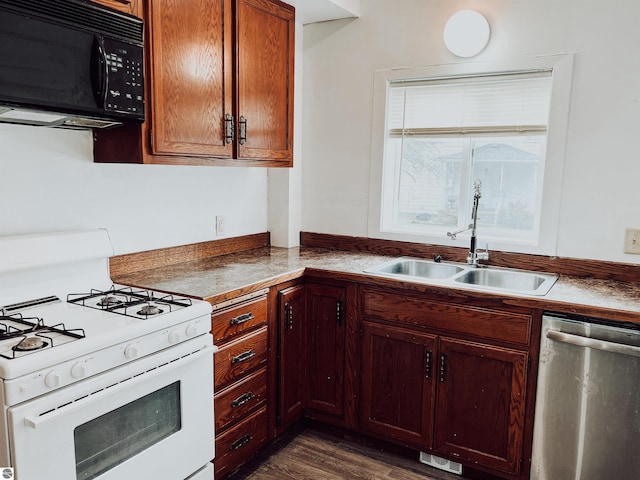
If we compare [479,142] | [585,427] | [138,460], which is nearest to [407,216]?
[479,142]

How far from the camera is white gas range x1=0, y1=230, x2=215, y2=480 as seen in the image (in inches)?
51.6

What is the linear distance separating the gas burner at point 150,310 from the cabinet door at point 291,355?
0.70 m

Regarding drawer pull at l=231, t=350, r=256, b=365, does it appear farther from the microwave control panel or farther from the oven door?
the microwave control panel

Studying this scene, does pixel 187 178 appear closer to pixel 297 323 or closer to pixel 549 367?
pixel 297 323

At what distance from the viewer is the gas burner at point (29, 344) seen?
4.46 ft

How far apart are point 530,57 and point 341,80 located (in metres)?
1.05

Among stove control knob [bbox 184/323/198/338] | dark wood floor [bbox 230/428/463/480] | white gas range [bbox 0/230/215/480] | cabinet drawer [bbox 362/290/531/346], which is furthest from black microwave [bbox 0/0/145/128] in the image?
dark wood floor [bbox 230/428/463/480]

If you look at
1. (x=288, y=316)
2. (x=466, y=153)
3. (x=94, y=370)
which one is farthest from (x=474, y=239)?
(x=94, y=370)

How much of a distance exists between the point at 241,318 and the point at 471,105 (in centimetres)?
165

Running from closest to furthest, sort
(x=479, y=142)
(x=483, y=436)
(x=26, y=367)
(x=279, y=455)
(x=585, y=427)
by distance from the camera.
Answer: (x=26, y=367)
(x=585, y=427)
(x=483, y=436)
(x=279, y=455)
(x=479, y=142)

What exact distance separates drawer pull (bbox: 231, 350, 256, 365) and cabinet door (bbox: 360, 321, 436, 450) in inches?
22.3

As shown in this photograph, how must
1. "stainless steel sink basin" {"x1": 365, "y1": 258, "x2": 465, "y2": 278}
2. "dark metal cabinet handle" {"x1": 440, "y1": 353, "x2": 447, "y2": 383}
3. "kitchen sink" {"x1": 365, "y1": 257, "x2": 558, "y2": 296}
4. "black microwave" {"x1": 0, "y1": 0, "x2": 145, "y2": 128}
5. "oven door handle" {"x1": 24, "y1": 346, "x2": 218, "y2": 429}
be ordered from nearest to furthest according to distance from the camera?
"oven door handle" {"x1": 24, "y1": 346, "x2": 218, "y2": 429} → "black microwave" {"x1": 0, "y1": 0, "x2": 145, "y2": 128} → "dark metal cabinet handle" {"x1": 440, "y1": 353, "x2": 447, "y2": 383} → "kitchen sink" {"x1": 365, "y1": 257, "x2": 558, "y2": 296} → "stainless steel sink basin" {"x1": 365, "y1": 258, "x2": 465, "y2": 278}

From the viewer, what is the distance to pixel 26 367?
1.28 m

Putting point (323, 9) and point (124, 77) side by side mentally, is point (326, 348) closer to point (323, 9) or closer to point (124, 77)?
point (124, 77)
